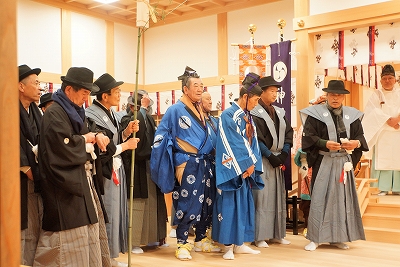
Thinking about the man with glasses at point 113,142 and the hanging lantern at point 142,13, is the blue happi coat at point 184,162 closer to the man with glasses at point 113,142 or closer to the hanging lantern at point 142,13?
the man with glasses at point 113,142

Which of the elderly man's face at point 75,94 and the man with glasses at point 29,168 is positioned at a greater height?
the elderly man's face at point 75,94

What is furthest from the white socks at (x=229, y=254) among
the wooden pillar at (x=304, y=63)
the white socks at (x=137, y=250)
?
the wooden pillar at (x=304, y=63)

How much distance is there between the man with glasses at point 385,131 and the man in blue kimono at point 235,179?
8.10 ft

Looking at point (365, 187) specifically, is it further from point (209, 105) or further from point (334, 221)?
point (209, 105)

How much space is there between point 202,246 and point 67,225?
1.95 m

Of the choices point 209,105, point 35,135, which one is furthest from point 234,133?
point 35,135

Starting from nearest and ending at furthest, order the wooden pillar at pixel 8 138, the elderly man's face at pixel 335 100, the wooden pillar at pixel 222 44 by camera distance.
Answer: the wooden pillar at pixel 8 138 < the elderly man's face at pixel 335 100 < the wooden pillar at pixel 222 44

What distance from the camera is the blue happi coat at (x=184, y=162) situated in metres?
4.37

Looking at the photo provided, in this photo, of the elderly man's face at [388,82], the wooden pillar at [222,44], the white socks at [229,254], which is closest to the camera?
the white socks at [229,254]

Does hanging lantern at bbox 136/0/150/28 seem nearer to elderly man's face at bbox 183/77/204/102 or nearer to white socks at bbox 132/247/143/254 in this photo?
elderly man's face at bbox 183/77/204/102

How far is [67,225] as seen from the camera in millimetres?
2971

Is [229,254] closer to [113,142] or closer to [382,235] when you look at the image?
[113,142]

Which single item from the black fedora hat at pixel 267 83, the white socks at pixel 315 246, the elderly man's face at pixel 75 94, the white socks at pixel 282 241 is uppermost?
the black fedora hat at pixel 267 83

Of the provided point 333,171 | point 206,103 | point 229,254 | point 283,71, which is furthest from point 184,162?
point 283,71
